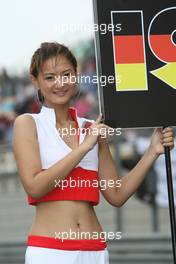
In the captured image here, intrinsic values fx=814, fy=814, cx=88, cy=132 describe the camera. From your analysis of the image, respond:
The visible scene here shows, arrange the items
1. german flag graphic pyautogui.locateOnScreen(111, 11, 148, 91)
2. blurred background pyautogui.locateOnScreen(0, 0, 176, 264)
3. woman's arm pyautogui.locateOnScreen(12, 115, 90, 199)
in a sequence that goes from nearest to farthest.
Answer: woman's arm pyautogui.locateOnScreen(12, 115, 90, 199) → german flag graphic pyautogui.locateOnScreen(111, 11, 148, 91) → blurred background pyautogui.locateOnScreen(0, 0, 176, 264)

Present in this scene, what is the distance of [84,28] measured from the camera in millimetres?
3281

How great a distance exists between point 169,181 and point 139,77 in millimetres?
415

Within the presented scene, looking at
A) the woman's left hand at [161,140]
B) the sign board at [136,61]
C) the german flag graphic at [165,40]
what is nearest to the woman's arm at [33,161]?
the sign board at [136,61]

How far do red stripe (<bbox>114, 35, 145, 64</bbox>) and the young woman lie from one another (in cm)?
17

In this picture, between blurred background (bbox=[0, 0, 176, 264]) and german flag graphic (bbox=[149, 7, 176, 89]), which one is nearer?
german flag graphic (bbox=[149, 7, 176, 89])

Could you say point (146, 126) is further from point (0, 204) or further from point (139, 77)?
point (0, 204)

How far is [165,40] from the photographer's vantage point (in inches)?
123

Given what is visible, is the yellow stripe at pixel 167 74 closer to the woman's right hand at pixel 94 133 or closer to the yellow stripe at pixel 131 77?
the yellow stripe at pixel 131 77

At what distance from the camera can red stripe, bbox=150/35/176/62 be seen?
312 centimetres

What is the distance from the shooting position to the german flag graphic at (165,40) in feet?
10.2

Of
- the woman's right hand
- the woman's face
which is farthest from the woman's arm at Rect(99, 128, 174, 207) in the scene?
the woman's face

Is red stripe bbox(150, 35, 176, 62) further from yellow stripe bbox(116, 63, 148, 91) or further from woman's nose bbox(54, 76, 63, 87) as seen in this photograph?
woman's nose bbox(54, 76, 63, 87)

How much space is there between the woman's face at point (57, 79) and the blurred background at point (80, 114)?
0.70ft

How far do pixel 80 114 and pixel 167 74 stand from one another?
5248mm
